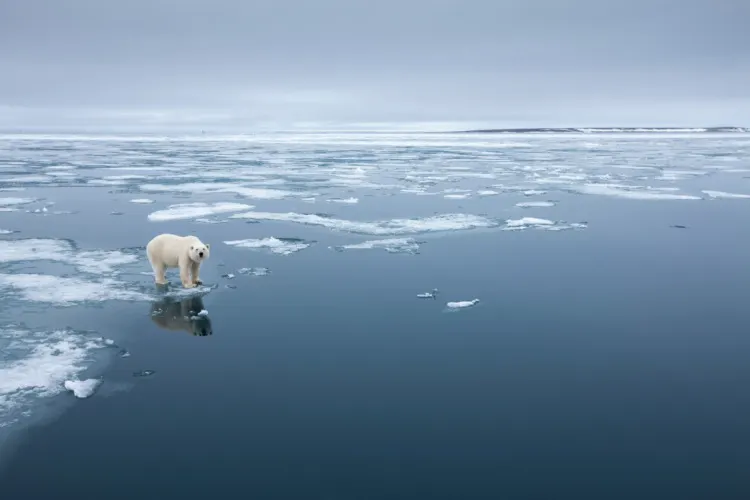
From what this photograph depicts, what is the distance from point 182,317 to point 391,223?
5235mm

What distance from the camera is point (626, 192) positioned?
14.7 m

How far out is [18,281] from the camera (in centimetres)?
685

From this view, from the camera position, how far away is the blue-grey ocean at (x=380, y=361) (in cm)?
342

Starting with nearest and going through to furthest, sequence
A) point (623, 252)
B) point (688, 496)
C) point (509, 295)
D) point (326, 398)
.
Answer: point (688, 496) < point (326, 398) < point (509, 295) < point (623, 252)

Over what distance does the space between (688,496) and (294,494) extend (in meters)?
2.04

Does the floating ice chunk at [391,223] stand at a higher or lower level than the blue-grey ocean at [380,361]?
higher

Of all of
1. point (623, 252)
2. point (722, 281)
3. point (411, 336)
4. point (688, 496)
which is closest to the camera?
point (688, 496)

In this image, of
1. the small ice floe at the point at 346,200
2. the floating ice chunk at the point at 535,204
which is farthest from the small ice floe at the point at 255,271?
the floating ice chunk at the point at 535,204

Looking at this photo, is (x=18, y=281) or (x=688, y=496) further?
(x=18, y=281)

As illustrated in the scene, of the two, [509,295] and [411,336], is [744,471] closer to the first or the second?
[411,336]

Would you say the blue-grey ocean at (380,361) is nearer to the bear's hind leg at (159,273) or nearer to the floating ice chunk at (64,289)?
the floating ice chunk at (64,289)

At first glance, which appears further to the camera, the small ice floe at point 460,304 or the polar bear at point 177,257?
the polar bear at point 177,257

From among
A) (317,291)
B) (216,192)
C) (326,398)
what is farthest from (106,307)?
(216,192)

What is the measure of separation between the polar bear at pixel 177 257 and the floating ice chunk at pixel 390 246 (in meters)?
2.36
